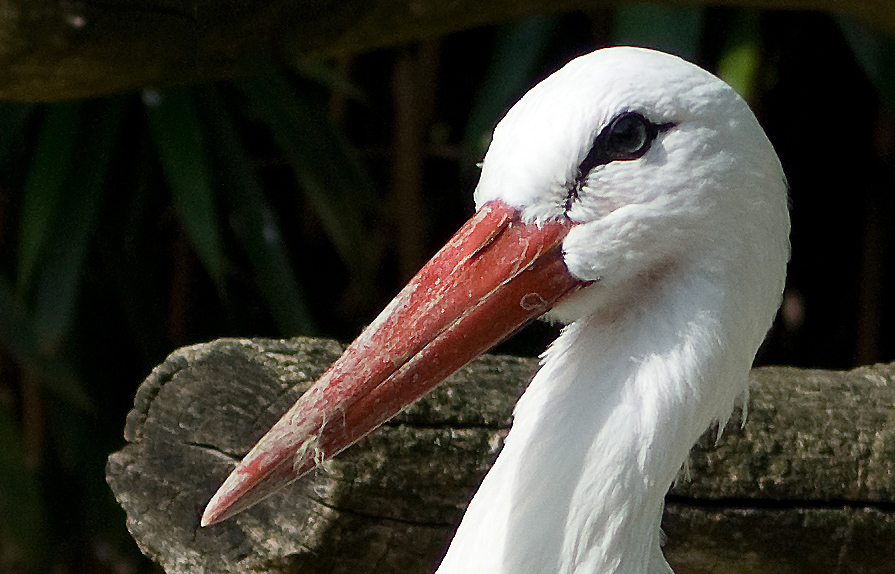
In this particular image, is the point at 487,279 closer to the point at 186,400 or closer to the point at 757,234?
the point at 757,234

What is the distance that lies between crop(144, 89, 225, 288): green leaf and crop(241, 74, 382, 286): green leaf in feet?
0.59

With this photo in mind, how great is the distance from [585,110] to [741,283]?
0.23 meters

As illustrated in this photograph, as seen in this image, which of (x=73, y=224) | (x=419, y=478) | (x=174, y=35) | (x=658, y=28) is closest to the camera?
(x=419, y=478)

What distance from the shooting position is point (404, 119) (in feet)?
10.5

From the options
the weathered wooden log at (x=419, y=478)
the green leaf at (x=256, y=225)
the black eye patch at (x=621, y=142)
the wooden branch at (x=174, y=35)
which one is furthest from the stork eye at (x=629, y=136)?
the green leaf at (x=256, y=225)

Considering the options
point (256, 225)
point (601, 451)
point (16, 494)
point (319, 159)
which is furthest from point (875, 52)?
point (16, 494)

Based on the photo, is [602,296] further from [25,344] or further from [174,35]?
[25,344]

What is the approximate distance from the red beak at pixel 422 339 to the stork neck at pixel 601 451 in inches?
3.7

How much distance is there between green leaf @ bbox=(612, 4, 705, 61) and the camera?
234 cm

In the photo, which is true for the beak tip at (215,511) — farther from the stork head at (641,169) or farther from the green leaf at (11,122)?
the green leaf at (11,122)

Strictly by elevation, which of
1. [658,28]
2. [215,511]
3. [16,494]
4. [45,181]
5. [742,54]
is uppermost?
[45,181]

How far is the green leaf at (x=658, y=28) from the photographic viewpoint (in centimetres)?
234

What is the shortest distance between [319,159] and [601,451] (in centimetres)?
176

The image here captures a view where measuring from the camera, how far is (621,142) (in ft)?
3.40
